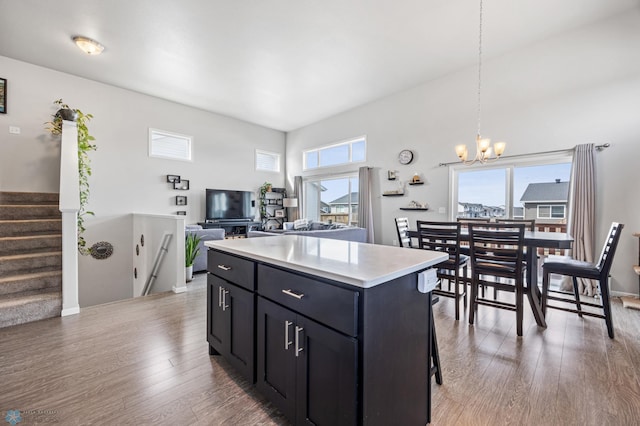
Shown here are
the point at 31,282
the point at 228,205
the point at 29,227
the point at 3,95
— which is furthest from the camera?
the point at 228,205

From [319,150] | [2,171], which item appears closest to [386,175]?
[319,150]

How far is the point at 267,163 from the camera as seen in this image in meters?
8.23

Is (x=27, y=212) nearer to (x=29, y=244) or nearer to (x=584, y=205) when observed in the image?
(x=29, y=244)

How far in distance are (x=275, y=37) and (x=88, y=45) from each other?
2.73m

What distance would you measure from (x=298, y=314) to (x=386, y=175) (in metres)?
5.21

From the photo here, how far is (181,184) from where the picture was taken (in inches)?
248

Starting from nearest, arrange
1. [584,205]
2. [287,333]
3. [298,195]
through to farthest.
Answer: [287,333], [584,205], [298,195]

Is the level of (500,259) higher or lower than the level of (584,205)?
lower

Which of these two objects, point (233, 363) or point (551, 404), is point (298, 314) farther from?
point (551, 404)

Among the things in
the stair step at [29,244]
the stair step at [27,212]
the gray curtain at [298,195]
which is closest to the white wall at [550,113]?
the gray curtain at [298,195]

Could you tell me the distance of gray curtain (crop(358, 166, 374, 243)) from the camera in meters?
6.14

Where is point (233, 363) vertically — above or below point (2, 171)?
below

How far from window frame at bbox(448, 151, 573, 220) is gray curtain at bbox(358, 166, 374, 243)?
172 cm

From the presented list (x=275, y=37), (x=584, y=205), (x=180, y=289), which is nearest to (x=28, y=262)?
(x=180, y=289)
